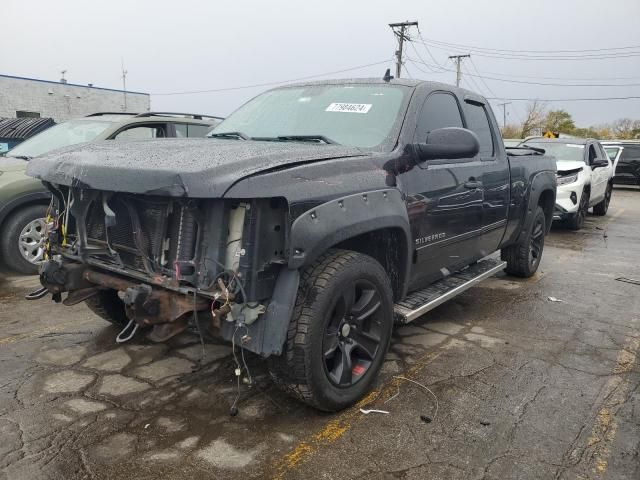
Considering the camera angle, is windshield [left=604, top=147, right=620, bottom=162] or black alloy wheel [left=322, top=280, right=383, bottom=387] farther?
windshield [left=604, top=147, right=620, bottom=162]

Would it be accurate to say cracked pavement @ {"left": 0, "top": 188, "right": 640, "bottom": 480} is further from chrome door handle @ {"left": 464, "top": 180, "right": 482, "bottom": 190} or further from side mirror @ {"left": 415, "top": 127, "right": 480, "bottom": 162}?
side mirror @ {"left": 415, "top": 127, "right": 480, "bottom": 162}

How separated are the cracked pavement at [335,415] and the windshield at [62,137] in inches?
96.2

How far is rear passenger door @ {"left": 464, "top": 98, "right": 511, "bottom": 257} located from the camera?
454 cm

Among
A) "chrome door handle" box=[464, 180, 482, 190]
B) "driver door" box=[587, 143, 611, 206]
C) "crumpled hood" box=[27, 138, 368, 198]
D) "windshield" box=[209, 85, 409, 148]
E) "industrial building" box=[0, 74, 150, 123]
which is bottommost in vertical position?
"driver door" box=[587, 143, 611, 206]

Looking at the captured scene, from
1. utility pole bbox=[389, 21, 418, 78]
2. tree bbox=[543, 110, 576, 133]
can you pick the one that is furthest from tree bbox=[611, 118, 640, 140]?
utility pole bbox=[389, 21, 418, 78]

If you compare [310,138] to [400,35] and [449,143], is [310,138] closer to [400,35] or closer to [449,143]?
[449,143]

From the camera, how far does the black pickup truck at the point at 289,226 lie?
8.34 feet

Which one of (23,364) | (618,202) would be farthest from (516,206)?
(618,202)

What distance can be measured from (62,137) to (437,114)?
16.0 feet

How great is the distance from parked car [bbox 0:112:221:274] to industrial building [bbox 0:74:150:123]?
20.8 meters

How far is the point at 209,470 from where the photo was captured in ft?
8.12

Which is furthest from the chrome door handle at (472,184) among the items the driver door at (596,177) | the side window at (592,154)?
the side window at (592,154)

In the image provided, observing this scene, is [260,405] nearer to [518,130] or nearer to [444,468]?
[444,468]

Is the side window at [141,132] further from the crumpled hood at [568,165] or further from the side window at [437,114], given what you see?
the crumpled hood at [568,165]
